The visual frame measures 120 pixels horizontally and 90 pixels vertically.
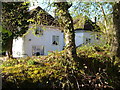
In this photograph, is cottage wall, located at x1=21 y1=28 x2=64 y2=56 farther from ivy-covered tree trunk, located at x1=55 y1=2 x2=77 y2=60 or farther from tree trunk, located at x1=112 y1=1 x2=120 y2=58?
ivy-covered tree trunk, located at x1=55 y1=2 x2=77 y2=60

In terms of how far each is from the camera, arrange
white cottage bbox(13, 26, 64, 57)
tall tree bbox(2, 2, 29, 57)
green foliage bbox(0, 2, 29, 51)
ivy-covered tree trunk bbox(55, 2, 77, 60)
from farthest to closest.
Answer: white cottage bbox(13, 26, 64, 57), tall tree bbox(2, 2, 29, 57), green foliage bbox(0, 2, 29, 51), ivy-covered tree trunk bbox(55, 2, 77, 60)

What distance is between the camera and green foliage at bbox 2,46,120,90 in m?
4.10

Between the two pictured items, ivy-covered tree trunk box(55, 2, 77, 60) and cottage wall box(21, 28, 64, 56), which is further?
cottage wall box(21, 28, 64, 56)

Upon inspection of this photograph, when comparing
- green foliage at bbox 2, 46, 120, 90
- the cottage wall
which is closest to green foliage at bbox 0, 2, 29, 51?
green foliage at bbox 2, 46, 120, 90

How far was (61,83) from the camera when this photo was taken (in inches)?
165

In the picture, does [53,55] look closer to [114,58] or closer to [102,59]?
[102,59]

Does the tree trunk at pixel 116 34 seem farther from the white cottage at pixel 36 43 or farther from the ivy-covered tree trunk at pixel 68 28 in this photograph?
the white cottage at pixel 36 43

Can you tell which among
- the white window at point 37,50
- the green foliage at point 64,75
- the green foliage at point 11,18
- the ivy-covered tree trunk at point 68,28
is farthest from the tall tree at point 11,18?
the white window at point 37,50

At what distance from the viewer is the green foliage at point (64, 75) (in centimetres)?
410

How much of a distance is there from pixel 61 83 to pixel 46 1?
2771 millimetres

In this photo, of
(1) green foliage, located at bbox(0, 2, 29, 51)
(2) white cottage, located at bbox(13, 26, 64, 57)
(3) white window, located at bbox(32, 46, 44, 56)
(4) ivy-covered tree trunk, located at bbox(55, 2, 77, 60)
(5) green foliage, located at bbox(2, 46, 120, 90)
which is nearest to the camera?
(5) green foliage, located at bbox(2, 46, 120, 90)

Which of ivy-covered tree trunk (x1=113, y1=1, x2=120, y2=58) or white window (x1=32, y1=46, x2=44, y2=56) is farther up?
ivy-covered tree trunk (x1=113, y1=1, x2=120, y2=58)

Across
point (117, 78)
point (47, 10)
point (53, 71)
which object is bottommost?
point (117, 78)

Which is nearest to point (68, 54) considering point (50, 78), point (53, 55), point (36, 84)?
point (53, 55)
